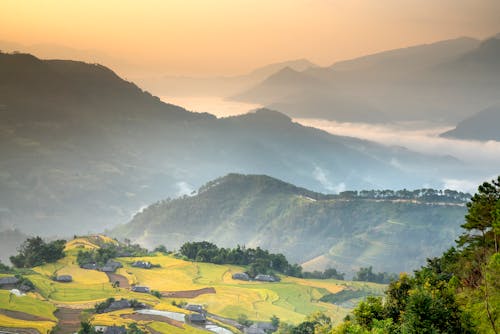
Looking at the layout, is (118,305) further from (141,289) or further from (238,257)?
(238,257)

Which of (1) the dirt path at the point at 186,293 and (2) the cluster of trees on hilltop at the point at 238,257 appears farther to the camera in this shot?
(2) the cluster of trees on hilltop at the point at 238,257

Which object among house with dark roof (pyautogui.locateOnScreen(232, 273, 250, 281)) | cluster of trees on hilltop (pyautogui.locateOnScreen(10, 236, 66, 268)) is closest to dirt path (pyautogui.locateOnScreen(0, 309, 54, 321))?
cluster of trees on hilltop (pyautogui.locateOnScreen(10, 236, 66, 268))

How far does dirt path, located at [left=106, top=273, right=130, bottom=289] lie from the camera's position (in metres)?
80.6

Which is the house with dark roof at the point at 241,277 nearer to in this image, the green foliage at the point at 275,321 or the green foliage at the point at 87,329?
the green foliage at the point at 275,321

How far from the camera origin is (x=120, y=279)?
83.8m

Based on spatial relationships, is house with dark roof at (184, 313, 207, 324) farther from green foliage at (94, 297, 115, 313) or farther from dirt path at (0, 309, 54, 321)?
dirt path at (0, 309, 54, 321)

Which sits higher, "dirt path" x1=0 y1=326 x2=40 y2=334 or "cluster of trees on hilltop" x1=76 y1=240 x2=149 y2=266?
"cluster of trees on hilltop" x1=76 y1=240 x2=149 y2=266

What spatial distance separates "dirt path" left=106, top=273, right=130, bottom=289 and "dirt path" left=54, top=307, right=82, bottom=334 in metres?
13.0

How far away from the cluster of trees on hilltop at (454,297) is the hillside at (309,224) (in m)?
90.9

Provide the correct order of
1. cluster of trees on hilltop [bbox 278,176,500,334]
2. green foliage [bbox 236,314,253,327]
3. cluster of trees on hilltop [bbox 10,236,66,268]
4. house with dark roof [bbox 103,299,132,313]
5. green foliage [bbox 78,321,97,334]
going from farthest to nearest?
cluster of trees on hilltop [bbox 10,236,66,268]
green foliage [bbox 236,314,253,327]
house with dark roof [bbox 103,299,132,313]
green foliage [bbox 78,321,97,334]
cluster of trees on hilltop [bbox 278,176,500,334]

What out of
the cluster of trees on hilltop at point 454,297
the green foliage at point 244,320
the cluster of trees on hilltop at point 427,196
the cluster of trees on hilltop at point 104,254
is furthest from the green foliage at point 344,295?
the cluster of trees on hilltop at point 427,196

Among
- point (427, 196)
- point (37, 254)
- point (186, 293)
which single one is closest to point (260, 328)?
point (186, 293)

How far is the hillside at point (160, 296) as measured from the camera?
207ft

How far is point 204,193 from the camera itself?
614 feet
